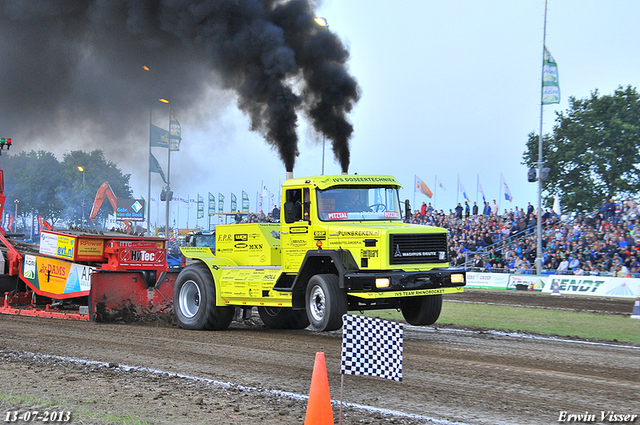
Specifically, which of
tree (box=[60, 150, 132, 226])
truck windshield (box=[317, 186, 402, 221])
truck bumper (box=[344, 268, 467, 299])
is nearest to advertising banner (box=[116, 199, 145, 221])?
tree (box=[60, 150, 132, 226])

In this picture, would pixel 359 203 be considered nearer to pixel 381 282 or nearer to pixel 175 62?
pixel 381 282

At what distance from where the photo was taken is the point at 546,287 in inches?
963

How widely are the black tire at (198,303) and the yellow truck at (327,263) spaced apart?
2cm

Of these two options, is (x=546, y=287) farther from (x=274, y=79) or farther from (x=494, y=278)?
(x=274, y=79)

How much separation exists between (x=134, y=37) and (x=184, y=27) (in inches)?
62.3

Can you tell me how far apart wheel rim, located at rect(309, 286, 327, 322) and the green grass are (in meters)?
4.04

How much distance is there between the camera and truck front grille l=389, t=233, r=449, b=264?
9883 millimetres

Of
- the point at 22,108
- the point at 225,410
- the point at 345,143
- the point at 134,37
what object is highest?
the point at 134,37

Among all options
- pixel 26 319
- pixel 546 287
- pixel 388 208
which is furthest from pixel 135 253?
pixel 546 287

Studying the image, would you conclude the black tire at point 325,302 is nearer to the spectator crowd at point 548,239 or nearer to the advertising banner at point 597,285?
the spectator crowd at point 548,239

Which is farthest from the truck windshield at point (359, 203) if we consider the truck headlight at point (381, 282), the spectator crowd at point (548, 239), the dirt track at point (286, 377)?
the spectator crowd at point (548, 239)

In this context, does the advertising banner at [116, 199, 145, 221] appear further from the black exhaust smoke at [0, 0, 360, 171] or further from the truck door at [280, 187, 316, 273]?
the truck door at [280, 187, 316, 273]

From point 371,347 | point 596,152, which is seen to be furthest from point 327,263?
point 596,152

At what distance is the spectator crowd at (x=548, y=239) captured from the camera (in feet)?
78.4
